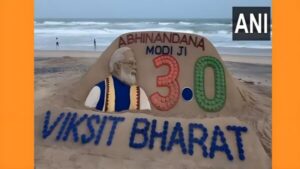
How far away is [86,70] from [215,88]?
222 inches

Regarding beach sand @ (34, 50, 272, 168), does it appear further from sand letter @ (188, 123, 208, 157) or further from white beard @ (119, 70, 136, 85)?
white beard @ (119, 70, 136, 85)

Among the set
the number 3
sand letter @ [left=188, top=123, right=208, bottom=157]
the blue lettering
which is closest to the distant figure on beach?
the number 3

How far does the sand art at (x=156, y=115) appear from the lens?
4.84m

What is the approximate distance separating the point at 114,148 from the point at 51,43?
18417mm

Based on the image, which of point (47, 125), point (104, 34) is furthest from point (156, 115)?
point (104, 34)

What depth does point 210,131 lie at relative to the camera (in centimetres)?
512

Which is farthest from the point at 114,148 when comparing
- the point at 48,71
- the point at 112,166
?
the point at 48,71

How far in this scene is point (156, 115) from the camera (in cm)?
575

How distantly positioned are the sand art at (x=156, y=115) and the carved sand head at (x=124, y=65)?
0.02 m

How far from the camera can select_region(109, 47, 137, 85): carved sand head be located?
5836 millimetres

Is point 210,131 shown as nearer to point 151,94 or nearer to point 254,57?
point 151,94

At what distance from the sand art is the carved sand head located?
16 mm

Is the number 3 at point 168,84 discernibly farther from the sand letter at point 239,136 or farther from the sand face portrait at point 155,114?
the sand letter at point 239,136

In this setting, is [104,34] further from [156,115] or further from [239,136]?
[239,136]
